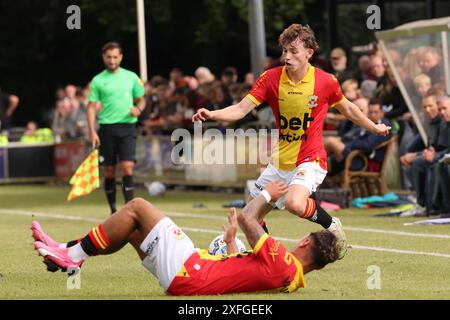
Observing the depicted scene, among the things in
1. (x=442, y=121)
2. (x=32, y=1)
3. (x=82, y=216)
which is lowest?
(x=82, y=216)

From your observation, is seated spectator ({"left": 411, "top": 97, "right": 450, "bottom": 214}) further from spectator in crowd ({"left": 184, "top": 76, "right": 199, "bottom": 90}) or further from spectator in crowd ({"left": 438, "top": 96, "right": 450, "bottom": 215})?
spectator in crowd ({"left": 184, "top": 76, "right": 199, "bottom": 90})

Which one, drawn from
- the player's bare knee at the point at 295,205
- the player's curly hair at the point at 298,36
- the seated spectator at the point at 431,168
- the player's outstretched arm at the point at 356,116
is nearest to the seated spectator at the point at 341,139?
the seated spectator at the point at 431,168

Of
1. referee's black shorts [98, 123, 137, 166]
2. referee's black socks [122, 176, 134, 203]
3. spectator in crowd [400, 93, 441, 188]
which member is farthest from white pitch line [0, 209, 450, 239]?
spectator in crowd [400, 93, 441, 188]

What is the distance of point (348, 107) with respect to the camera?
13.0 m

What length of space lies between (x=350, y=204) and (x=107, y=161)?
356 cm

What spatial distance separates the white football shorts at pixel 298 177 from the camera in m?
12.6

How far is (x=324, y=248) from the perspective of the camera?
33.8 ft

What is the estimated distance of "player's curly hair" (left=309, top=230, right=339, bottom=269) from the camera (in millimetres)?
10281

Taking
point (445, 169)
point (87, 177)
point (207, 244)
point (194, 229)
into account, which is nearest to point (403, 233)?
point (445, 169)

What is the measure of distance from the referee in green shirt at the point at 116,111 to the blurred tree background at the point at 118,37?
53.0 feet

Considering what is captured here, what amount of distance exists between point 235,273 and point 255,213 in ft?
1.63

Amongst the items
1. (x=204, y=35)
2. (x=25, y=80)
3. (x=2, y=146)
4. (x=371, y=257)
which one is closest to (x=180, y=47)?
(x=204, y=35)

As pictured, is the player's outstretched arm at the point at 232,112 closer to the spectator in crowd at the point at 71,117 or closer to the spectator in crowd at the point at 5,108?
the spectator in crowd at the point at 71,117

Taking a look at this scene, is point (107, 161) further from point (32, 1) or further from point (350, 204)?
point (32, 1)
